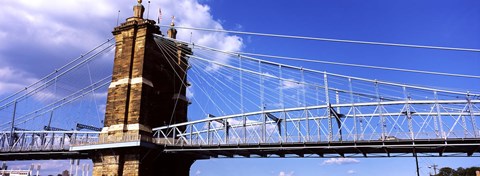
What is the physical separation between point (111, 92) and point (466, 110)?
135 ft

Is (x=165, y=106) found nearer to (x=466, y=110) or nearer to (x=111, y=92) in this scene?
(x=111, y=92)

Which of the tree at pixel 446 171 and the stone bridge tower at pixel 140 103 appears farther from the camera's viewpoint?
the tree at pixel 446 171

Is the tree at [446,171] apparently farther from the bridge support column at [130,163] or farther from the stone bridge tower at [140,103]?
the bridge support column at [130,163]

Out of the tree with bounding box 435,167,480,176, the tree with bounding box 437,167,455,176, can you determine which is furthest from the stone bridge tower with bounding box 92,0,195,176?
the tree with bounding box 437,167,455,176

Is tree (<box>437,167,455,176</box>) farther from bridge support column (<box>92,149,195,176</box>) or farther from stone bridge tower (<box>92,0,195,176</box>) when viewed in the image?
bridge support column (<box>92,149,195,176</box>)

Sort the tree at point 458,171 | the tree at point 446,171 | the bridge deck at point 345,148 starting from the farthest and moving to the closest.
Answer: the tree at point 446,171 < the tree at point 458,171 < the bridge deck at point 345,148

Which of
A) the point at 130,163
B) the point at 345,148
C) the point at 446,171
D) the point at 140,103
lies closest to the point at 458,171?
the point at 446,171

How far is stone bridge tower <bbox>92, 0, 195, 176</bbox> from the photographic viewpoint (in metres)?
45.1

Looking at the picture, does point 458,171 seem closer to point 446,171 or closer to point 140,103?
point 446,171

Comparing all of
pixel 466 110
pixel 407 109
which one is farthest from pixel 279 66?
pixel 466 110

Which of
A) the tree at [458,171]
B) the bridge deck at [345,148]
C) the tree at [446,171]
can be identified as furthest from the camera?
the tree at [446,171]

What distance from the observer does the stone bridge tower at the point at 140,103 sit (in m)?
45.1

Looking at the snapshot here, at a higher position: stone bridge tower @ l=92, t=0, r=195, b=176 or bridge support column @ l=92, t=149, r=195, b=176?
stone bridge tower @ l=92, t=0, r=195, b=176

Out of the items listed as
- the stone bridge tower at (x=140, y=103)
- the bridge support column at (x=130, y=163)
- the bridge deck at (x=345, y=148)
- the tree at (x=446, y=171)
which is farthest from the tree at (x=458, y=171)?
the bridge support column at (x=130, y=163)
